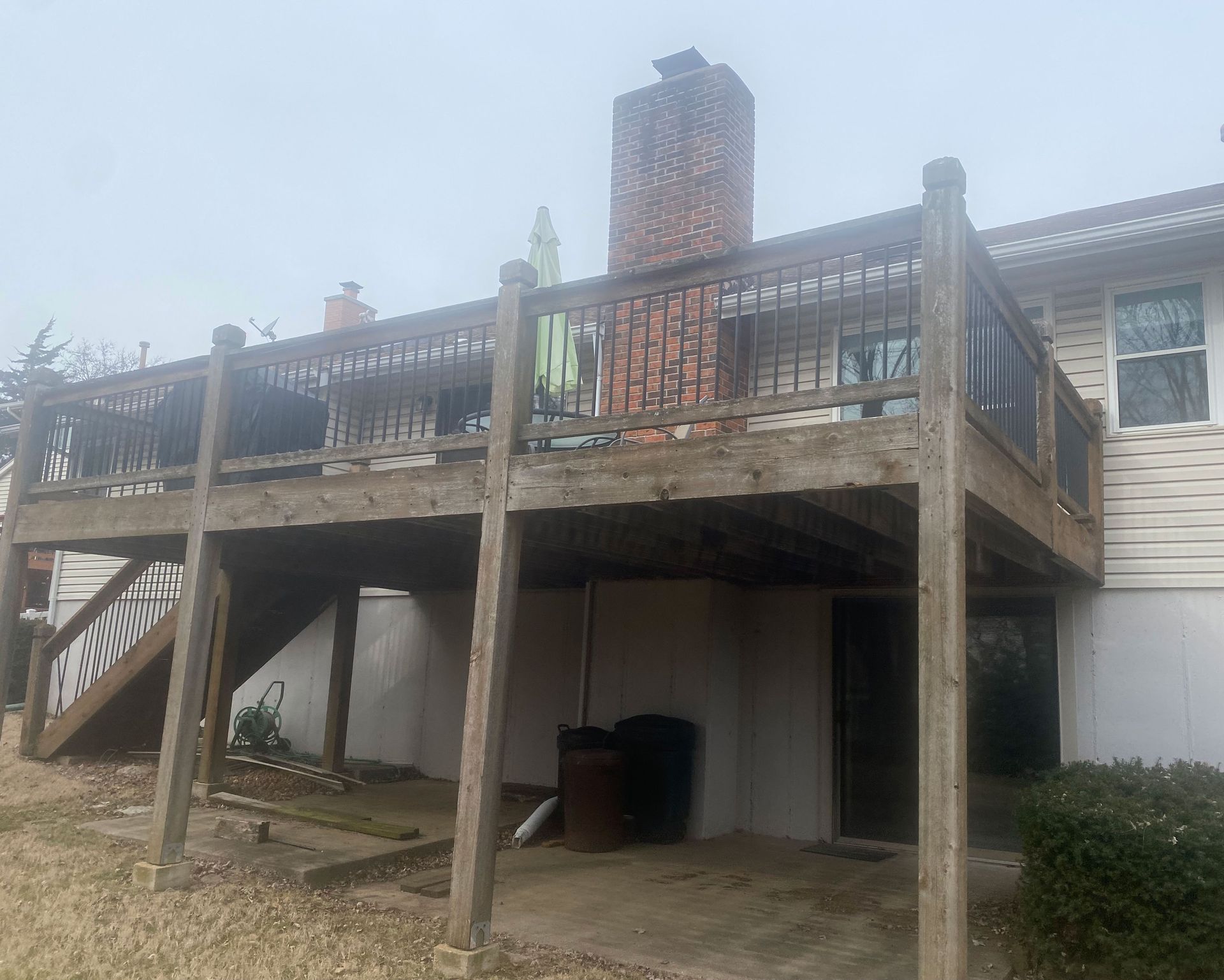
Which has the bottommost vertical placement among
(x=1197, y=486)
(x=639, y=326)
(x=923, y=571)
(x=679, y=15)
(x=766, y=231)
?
(x=923, y=571)

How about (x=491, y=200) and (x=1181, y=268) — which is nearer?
(x=1181, y=268)

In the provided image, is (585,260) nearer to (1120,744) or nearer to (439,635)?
(439,635)

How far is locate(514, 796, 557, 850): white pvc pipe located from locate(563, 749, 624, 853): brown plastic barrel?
0.30m

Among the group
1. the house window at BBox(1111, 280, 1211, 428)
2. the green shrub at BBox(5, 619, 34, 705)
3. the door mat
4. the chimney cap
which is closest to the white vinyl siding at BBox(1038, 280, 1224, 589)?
the house window at BBox(1111, 280, 1211, 428)

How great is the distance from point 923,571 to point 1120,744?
423cm

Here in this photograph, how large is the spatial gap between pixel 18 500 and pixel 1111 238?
8461 mm

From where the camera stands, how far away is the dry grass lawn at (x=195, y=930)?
189 inches

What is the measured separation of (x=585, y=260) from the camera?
27938 mm

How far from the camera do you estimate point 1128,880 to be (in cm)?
457

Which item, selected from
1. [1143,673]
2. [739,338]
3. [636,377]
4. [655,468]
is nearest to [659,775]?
[636,377]

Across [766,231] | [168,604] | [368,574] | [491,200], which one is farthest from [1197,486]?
[491,200]

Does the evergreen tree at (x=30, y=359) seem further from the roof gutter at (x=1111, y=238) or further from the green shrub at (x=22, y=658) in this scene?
the roof gutter at (x=1111, y=238)

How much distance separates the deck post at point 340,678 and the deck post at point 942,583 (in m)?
7.76

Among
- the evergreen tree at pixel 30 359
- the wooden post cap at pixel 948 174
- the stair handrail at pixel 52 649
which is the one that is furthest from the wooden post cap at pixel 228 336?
the evergreen tree at pixel 30 359
